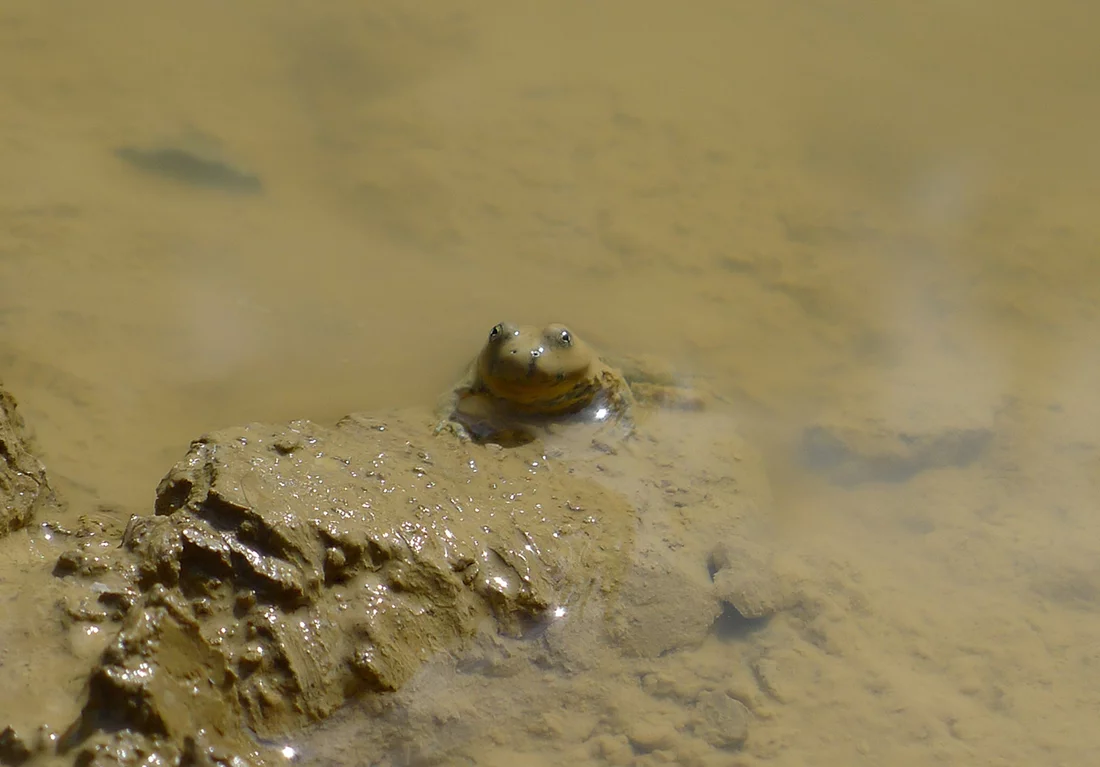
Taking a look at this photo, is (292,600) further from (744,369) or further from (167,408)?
(744,369)

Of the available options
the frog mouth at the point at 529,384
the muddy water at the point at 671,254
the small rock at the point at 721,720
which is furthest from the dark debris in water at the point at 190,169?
the small rock at the point at 721,720

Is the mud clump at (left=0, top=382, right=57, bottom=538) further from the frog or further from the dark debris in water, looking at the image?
the dark debris in water

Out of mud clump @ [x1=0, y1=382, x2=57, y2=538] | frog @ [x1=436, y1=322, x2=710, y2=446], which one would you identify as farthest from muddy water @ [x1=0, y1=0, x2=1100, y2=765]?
frog @ [x1=436, y1=322, x2=710, y2=446]

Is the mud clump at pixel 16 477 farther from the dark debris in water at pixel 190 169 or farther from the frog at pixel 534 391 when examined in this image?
the dark debris in water at pixel 190 169

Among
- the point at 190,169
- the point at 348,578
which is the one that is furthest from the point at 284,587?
the point at 190,169

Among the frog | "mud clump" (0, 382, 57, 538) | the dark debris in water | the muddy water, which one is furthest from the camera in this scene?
the dark debris in water
